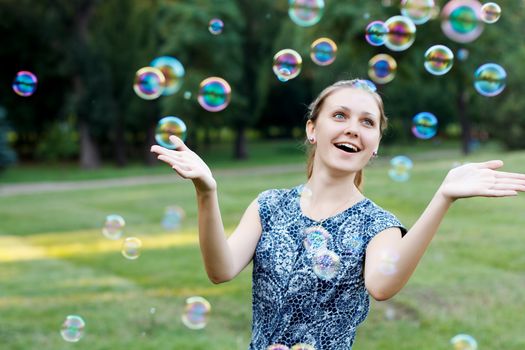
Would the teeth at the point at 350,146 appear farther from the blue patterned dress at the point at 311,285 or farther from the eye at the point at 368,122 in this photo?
the blue patterned dress at the point at 311,285

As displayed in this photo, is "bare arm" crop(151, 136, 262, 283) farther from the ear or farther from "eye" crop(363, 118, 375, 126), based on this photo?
"eye" crop(363, 118, 375, 126)

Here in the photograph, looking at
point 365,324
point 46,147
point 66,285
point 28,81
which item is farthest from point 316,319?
point 46,147

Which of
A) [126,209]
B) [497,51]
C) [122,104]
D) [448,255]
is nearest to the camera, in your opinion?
[448,255]

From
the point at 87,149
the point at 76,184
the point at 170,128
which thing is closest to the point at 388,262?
the point at 170,128

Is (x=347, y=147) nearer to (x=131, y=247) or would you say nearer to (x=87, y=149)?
(x=131, y=247)

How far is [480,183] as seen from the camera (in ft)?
6.88

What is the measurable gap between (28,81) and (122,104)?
24.5 metres

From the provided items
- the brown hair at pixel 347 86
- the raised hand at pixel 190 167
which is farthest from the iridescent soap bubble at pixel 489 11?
the raised hand at pixel 190 167

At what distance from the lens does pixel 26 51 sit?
1220 inches

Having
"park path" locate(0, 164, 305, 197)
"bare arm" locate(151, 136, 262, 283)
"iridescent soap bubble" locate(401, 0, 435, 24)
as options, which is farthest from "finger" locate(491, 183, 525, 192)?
"park path" locate(0, 164, 305, 197)

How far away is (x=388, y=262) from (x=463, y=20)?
2977 mm

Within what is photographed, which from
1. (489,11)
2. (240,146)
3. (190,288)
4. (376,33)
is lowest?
(240,146)

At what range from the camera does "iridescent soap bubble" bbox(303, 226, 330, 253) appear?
2.34 metres

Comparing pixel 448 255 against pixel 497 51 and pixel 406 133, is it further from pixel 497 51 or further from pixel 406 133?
pixel 406 133
